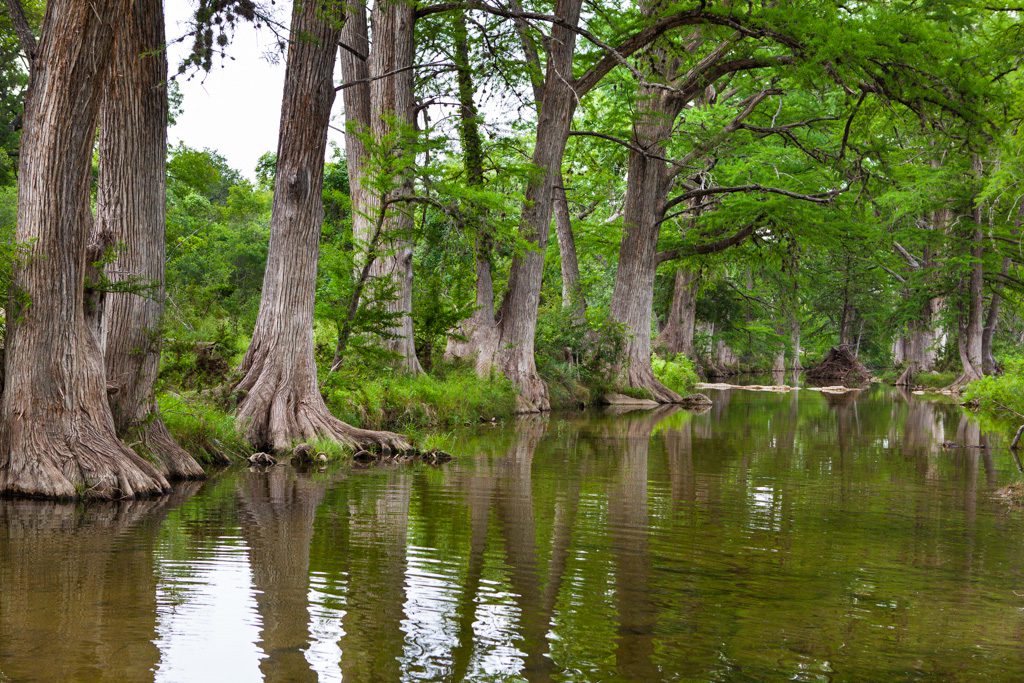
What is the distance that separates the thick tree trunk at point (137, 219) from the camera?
1078 cm

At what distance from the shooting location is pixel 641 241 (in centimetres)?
2880

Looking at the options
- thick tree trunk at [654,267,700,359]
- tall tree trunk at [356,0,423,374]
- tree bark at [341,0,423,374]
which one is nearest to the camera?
tree bark at [341,0,423,374]

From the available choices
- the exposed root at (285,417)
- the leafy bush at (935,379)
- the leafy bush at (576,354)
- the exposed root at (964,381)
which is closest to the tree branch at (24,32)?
the exposed root at (285,417)

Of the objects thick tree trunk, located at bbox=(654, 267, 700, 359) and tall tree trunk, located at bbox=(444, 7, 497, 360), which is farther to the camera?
thick tree trunk, located at bbox=(654, 267, 700, 359)

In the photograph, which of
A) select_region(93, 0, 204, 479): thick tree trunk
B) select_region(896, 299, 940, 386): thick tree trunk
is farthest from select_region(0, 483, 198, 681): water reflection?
select_region(896, 299, 940, 386): thick tree trunk

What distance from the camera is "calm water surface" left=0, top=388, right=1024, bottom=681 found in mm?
5027

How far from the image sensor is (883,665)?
5.11 meters

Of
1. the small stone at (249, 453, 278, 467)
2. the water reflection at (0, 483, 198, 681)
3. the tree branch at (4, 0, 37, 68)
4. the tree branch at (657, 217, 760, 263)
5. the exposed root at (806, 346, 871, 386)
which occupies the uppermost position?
the tree branch at (657, 217, 760, 263)

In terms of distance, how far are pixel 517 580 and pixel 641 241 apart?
897 inches

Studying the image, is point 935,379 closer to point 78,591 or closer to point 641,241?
point 641,241

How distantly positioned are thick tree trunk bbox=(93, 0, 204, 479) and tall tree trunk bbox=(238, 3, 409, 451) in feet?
6.75

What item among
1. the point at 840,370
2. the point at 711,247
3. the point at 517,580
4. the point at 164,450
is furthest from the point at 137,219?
the point at 840,370

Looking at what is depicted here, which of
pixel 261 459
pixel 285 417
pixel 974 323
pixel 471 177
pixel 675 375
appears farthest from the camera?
pixel 974 323

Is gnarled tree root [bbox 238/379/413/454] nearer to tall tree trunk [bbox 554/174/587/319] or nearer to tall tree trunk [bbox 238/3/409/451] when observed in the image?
tall tree trunk [bbox 238/3/409/451]
